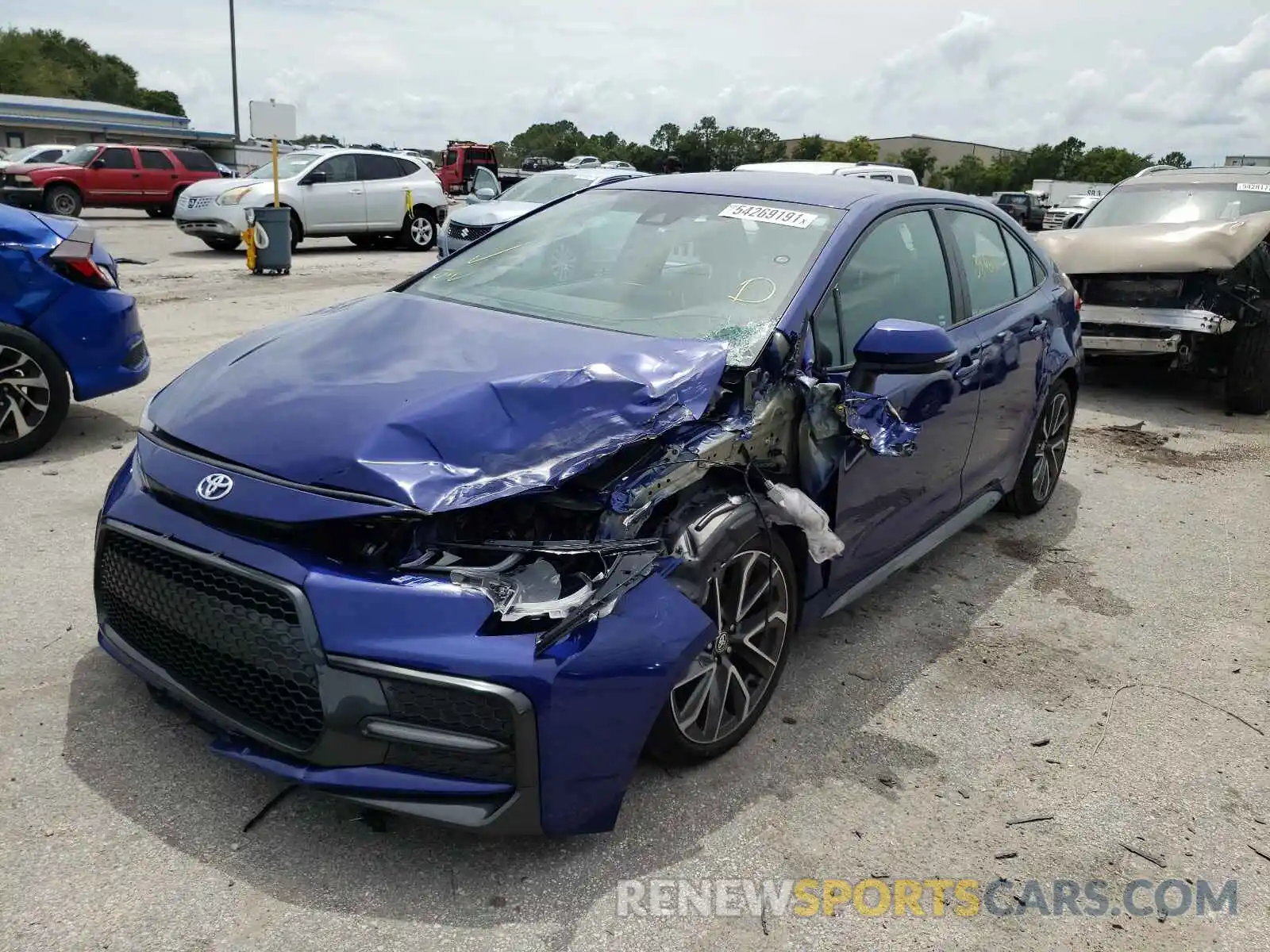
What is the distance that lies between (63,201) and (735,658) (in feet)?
81.0

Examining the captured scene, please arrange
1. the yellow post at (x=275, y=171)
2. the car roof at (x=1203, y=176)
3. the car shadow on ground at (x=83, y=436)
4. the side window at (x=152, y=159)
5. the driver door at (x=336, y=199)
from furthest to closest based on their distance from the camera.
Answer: the side window at (x=152, y=159), the driver door at (x=336, y=199), the yellow post at (x=275, y=171), the car roof at (x=1203, y=176), the car shadow on ground at (x=83, y=436)

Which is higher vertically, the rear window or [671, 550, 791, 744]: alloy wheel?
the rear window

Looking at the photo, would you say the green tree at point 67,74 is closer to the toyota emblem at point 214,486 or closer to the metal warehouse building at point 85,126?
the metal warehouse building at point 85,126

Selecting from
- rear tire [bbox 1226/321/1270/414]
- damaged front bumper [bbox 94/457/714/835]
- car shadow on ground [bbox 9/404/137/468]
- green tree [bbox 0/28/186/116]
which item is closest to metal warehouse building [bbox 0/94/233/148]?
green tree [bbox 0/28/186/116]

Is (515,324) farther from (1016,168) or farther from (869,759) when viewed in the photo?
(1016,168)

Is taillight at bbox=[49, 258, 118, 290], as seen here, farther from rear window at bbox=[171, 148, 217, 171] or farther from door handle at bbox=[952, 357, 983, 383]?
rear window at bbox=[171, 148, 217, 171]

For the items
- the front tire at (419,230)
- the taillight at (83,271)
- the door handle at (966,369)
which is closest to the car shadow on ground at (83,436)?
the taillight at (83,271)

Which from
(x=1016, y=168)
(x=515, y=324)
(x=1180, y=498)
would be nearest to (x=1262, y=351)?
(x=1180, y=498)

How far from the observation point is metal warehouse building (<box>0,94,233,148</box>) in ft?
180

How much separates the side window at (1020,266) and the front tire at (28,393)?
5.00m

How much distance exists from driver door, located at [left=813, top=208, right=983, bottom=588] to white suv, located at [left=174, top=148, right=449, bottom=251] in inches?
548

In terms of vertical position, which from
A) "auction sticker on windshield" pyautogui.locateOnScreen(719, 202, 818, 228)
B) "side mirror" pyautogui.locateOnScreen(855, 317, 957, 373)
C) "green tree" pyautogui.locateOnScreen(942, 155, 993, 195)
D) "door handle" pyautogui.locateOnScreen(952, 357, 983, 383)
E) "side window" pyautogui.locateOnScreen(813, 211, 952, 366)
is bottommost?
"door handle" pyautogui.locateOnScreen(952, 357, 983, 383)

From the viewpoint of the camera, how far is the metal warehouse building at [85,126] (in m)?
54.9

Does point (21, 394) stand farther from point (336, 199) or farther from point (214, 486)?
point (336, 199)
